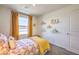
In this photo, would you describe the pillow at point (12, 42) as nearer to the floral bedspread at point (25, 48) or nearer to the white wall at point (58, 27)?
the floral bedspread at point (25, 48)

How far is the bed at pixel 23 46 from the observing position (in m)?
1.49

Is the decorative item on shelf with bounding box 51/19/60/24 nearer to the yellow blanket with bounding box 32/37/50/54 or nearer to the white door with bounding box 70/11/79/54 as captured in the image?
the white door with bounding box 70/11/79/54

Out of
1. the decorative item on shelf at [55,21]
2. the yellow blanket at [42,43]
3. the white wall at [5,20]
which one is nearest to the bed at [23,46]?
the yellow blanket at [42,43]

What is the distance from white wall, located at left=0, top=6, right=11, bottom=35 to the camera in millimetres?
1556

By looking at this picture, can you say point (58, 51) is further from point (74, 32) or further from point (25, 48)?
point (25, 48)

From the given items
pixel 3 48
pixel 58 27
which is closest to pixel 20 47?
pixel 3 48

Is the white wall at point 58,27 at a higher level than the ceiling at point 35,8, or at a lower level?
lower

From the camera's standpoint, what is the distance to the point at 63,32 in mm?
1672

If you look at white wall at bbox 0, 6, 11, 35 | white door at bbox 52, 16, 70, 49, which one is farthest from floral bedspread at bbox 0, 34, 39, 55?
white door at bbox 52, 16, 70, 49

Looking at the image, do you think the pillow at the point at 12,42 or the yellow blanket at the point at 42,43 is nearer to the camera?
the pillow at the point at 12,42

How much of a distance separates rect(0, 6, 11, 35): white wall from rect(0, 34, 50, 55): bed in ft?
0.34

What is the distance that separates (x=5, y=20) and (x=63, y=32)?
1036 millimetres

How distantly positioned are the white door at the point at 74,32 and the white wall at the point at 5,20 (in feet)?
3.57
